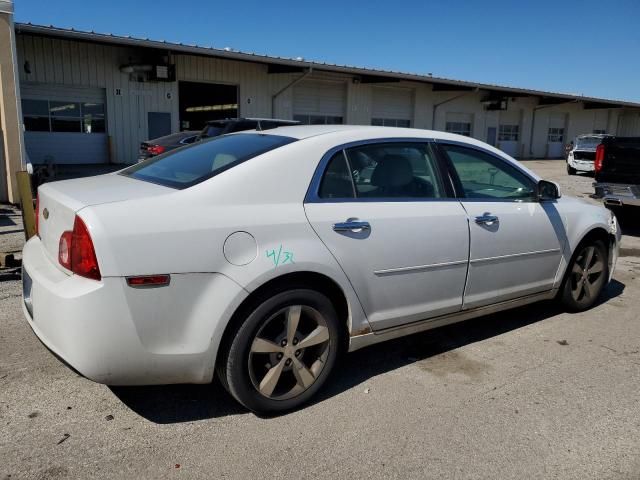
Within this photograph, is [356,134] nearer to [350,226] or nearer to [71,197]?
[350,226]

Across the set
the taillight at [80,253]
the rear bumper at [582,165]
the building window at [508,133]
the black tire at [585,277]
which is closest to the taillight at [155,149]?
the black tire at [585,277]

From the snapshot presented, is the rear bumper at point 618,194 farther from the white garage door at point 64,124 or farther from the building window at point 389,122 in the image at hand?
the building window at point 389,122

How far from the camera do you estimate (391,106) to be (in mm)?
28078

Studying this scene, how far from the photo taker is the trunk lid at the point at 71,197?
2.77 m

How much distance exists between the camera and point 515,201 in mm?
4207

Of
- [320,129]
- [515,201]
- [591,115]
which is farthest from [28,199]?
[591,115]

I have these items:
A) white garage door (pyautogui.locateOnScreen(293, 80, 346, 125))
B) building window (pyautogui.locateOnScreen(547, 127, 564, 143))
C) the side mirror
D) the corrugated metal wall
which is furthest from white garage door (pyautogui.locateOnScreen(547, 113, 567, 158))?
the side mirror

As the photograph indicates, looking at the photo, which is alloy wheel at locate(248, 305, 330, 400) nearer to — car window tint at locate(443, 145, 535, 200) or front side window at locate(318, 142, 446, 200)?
front side window at locate(318, 142, 446, 200)

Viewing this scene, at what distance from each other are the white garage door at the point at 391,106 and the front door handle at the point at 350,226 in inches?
964

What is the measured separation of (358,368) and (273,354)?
0.91m

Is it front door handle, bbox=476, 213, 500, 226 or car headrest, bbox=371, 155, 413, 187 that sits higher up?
car headrest, bbox=371, 155, 413, 187

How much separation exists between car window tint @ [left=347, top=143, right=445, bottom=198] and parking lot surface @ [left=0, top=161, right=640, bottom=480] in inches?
47.2

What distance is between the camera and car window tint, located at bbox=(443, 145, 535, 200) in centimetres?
397

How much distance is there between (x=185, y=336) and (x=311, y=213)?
95cm
